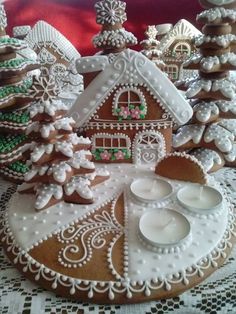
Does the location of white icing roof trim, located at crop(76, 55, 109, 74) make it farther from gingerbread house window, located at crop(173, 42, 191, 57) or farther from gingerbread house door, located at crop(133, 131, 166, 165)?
gingerbread house window, located at crop(173, 42, 191, 57)

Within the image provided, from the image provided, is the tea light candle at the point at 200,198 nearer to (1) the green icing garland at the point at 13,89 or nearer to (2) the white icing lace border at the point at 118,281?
(2) the white icing lace border at the point at 118,281

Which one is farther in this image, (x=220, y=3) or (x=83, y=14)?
(x=83, y=14)

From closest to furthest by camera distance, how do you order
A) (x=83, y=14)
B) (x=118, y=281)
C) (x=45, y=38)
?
(x=118, y=281), (x=45, y=38), (x=83, y=14)

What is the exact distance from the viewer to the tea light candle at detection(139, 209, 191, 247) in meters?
1.01

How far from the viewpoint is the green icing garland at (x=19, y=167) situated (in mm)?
1461

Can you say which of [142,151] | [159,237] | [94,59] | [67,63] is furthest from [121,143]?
[67,63]

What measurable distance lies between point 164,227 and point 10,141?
695 millimetres

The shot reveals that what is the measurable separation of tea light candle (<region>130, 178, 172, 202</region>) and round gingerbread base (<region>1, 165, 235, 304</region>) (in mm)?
21

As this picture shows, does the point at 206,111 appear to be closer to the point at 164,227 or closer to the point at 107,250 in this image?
the point at 164,227

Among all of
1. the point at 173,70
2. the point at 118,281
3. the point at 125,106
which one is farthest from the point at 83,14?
the point at 118,281

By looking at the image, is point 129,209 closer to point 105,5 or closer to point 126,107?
point 126,107

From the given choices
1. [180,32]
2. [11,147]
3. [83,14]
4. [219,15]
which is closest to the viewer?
[219,15]

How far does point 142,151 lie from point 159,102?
0.19 meters

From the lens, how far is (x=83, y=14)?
3.14m
